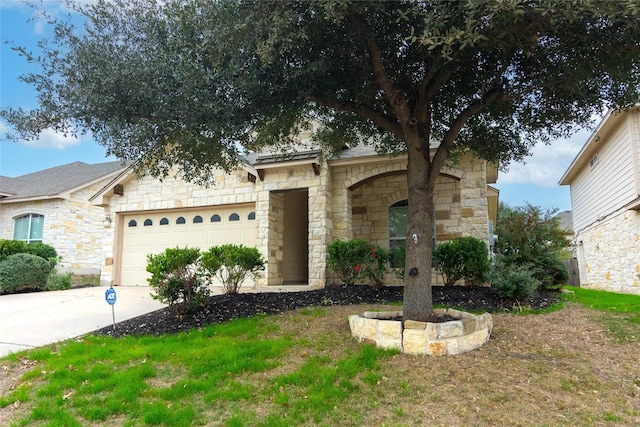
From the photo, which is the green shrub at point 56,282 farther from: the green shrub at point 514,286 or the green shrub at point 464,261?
the green shrub at point 514,286

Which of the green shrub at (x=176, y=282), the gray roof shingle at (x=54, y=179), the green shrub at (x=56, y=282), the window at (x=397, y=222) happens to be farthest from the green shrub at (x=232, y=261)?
the gray roof shingle at (x=54, y=179)

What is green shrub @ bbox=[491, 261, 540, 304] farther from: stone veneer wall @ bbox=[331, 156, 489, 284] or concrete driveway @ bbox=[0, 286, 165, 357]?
concrete driveway @ bbox=[0, 286, 165, 357]

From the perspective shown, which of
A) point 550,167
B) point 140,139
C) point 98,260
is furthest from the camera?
point 550,167

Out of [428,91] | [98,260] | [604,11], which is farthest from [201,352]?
[98,260]

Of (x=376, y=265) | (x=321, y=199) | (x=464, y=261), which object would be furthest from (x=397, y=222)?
(x=464, y=261)

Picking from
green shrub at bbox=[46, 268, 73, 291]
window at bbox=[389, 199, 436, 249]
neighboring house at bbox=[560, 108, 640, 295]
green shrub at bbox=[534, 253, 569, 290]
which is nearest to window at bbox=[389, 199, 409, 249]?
window at bbox=[389, 199, 436, 249]

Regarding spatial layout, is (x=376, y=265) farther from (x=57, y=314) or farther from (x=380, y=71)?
(x=57, y=314)

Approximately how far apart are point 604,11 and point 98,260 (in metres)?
19.1

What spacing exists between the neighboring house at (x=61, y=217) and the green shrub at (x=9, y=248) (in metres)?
3.36

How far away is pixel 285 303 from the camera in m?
7.89

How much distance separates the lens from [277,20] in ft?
15.3

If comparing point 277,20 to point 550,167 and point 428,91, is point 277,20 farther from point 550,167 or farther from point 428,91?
point 550,167

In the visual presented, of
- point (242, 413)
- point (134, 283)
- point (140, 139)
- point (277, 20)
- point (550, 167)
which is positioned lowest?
point (242, 413)

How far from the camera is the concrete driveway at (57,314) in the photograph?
6527 mm
